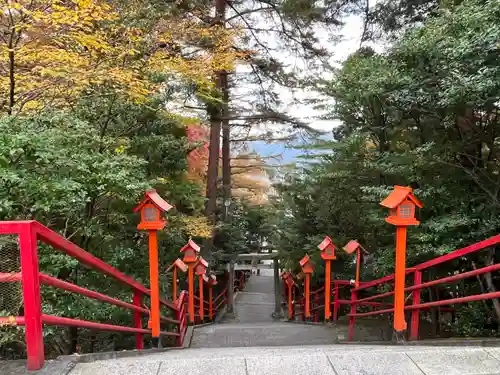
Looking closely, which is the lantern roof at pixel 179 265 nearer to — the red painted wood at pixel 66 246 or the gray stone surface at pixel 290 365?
the red painted wood at pixel 66 246

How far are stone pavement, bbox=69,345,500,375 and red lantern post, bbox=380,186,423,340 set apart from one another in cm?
153

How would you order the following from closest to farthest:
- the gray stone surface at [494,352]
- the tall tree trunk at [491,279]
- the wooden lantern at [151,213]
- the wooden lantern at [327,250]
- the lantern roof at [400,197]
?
the gray stone surface at [494,352] → the lantern roof at [400,197] → the wooden lantern at [151,213] → the tall tree trunk at [491,279] → the wooden lantern at [327,250]

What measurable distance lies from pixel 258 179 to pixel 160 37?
13.5 m

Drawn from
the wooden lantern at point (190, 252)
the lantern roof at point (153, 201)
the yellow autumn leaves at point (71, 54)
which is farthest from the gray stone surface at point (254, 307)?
the lantern roof at point (153, 201)

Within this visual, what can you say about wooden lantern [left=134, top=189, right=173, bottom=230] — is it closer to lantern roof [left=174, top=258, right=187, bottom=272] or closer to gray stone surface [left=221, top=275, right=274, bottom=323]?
lantern roof [left=174, top=258, right=187, bottom=272]

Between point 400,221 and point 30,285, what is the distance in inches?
141

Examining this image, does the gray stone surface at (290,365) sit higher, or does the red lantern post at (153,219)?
the red lantern post at (153,219)

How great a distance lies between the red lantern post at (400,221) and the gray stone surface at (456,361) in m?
1.51

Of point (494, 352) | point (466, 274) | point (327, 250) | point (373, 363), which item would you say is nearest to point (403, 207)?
point (466, 274)

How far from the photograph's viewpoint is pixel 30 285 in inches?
87.7

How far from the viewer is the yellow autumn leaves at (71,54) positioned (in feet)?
14.7

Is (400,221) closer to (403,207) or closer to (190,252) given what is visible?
(403,207)

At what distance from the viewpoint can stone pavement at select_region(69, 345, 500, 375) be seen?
101 inches

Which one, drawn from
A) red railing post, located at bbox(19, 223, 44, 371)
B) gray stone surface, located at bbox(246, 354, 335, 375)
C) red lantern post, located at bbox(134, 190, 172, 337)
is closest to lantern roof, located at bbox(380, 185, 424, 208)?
gray stone surface, located at bbox(246, 354, 335, 375)
